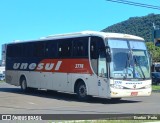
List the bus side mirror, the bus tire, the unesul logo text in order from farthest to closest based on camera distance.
Answer: the bus tire → the unesul logo text → the bus side mirror

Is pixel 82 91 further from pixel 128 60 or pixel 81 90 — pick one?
pixel 128 60

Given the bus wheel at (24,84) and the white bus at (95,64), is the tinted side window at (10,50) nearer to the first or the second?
the bus wheel at (24,84)

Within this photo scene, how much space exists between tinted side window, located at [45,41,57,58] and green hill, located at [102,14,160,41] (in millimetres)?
54491

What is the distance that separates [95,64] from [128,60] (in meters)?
1.66

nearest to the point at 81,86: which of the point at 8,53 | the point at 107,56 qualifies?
the point at 107,56

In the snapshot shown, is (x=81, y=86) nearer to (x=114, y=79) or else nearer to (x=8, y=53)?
(x=114, y=79)

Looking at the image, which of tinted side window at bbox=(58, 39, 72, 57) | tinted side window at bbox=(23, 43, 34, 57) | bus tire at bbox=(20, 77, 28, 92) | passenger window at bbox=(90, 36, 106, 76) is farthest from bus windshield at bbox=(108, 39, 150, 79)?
bus tire at bbox=(20, 77, 28, 92)

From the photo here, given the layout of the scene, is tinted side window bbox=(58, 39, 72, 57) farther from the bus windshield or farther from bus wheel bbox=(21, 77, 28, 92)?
bus wheel bbox=(21, 77, 28, 92)

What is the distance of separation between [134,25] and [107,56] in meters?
74.8

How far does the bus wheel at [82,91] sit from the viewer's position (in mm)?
21663

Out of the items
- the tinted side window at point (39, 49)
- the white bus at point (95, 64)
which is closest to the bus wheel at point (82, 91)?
the white bus at point (95, 64)

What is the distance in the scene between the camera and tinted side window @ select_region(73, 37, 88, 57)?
2145cm

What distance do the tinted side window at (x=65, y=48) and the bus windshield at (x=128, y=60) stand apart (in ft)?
10.2

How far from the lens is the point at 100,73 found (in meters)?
20.5
